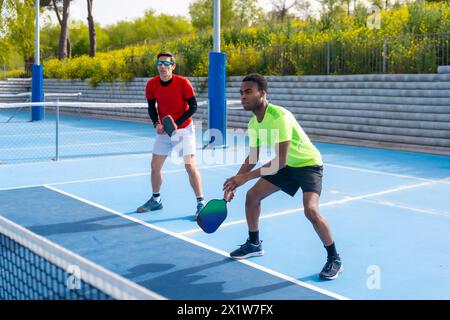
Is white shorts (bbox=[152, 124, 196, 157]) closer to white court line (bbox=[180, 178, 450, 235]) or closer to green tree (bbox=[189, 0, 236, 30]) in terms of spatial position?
white court line (bbox=[180, 178, 450, 235])

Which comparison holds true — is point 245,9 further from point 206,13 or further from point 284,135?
point 284,135

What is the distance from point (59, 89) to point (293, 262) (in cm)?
2844

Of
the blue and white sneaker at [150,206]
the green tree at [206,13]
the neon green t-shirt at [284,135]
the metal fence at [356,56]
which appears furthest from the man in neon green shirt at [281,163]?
the green tree at [206,13]

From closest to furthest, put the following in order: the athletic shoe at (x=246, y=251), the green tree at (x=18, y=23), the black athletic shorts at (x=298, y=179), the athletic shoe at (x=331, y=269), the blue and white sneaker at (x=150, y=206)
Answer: the athletic shoe at (x=331, y=269) < the black athletic shorts at (x=298, y=179) < the athletic shoe at (x=246, y=251) < the blue and white sneaker at (x=150, y=206) < the green tree at (x=18, y=23)

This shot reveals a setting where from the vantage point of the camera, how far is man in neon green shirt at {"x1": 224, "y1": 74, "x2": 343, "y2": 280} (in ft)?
16.6

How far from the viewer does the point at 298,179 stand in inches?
211

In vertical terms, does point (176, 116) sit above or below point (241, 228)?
above

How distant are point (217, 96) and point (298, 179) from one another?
963cm

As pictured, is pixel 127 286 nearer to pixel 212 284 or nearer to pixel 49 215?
pixel 212 284

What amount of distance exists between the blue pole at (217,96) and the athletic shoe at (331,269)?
32.0 ft

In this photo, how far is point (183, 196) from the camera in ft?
29.6

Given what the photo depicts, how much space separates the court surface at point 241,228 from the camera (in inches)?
202

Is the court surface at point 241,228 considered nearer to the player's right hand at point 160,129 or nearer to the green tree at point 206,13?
the player's right hand at point 160,129

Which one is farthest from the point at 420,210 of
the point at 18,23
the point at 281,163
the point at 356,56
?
the point at 18,23
